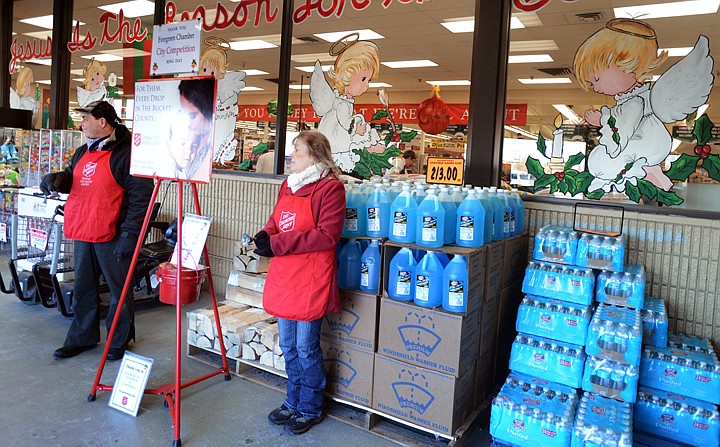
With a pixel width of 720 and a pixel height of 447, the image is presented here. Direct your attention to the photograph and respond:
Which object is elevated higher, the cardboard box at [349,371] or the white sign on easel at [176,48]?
the white sign on easel at [176,48]

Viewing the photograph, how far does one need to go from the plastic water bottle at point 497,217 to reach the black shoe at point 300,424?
1.52 metres

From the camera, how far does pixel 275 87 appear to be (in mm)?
5312

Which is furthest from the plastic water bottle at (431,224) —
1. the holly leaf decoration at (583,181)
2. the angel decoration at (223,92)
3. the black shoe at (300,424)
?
the angel decoration at (223,92)

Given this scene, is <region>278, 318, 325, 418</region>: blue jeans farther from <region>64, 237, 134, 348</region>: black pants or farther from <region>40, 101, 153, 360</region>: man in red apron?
<region>64, 237, 134, 348</region>: black pants

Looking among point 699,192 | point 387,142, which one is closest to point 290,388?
point 387,142

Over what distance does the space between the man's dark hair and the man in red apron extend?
3.35 feet

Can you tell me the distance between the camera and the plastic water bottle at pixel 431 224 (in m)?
2.83

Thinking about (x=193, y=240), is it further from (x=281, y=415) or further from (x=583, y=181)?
(x=583, y=181)

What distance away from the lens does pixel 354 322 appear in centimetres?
304

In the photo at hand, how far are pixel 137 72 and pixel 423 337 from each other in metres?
5.14

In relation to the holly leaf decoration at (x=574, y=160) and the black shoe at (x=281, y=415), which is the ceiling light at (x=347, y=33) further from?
the black shoe at (x=281, y=415)

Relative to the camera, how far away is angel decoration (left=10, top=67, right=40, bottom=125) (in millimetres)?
7703

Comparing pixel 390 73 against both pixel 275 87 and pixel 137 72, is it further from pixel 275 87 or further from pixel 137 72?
pixel 137 72

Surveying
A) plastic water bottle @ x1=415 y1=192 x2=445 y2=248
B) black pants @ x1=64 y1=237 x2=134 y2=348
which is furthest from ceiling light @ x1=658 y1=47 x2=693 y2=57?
black pants @ x1=64 y1=237 x2=134 y2=348
